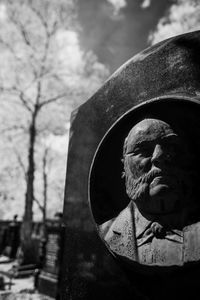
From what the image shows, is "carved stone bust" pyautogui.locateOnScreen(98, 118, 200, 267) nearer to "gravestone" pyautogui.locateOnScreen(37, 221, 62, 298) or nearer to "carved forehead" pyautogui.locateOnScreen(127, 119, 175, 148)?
"carved forehead" pyautogui.locateOnScreen(127, 119, 175, 148)

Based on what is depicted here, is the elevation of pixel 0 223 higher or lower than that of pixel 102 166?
lower

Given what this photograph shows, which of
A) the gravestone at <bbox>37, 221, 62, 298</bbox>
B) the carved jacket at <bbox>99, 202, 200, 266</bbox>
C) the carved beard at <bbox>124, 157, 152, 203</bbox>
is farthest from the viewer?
the gravestone at <bbox>37, 221, 62, 298</bbox>

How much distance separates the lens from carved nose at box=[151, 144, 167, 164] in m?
1.53

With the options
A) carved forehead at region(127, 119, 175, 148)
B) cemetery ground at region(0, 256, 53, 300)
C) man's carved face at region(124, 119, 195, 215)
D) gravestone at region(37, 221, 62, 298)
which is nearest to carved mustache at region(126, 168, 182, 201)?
man's carved face at region(124, 119, 195, 215)

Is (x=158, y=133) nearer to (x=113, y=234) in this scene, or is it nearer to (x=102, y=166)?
(x=102, y=166)

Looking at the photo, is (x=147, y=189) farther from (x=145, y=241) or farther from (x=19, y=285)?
(x=19, y=285)

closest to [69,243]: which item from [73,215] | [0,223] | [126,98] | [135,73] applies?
[73,215]

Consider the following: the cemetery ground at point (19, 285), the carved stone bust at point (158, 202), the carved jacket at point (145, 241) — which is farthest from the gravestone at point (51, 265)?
the carved stone bust at point (158, 202)

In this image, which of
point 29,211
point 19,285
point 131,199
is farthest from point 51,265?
point 131,199

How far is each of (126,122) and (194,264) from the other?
3.69 feet

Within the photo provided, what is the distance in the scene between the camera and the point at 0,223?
22953mm

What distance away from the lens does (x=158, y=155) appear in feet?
5.05

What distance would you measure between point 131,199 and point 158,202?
0.29m

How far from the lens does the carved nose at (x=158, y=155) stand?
1.53 m
